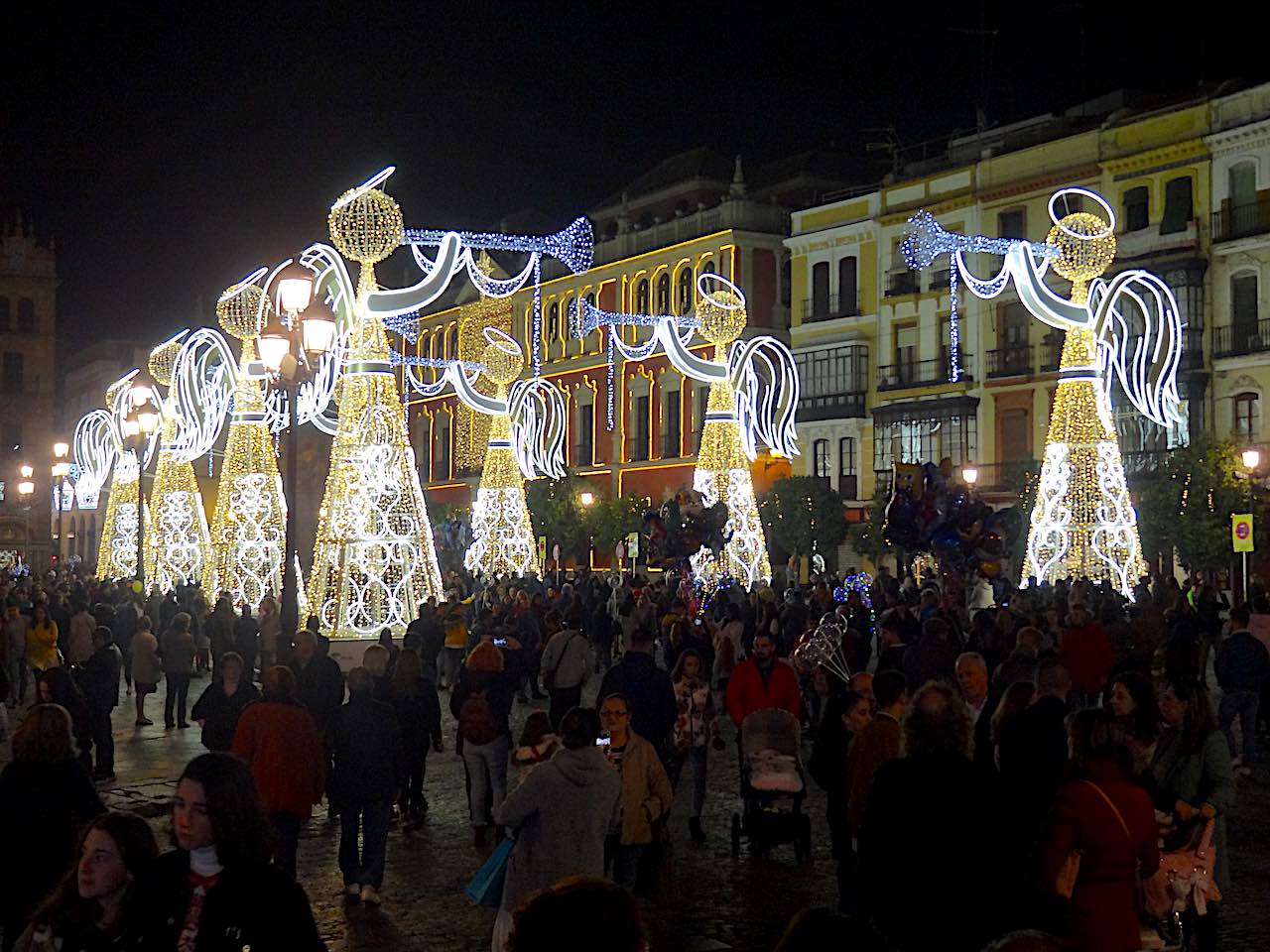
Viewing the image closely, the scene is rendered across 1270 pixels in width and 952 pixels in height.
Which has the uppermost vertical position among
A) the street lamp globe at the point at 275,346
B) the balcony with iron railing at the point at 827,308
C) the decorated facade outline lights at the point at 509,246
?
the balcony with iron railing at the point at 827,308

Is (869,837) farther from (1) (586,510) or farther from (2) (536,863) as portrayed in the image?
(1) (586,510)

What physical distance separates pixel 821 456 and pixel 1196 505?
687 inches

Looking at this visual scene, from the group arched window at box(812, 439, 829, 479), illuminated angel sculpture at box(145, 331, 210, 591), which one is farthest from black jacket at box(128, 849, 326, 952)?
arched window at box(812, 439, 829, 479)

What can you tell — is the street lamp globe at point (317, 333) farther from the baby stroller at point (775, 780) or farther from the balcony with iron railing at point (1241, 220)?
the balcony with iron railing at point (1241, 220)

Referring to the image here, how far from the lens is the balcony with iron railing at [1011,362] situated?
44656 mm

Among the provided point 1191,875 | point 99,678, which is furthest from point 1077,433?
point 1191,875

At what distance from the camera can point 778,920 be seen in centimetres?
862

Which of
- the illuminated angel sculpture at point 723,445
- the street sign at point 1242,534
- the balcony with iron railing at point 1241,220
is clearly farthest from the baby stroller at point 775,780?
the balcony with iron railing at point 1241,220

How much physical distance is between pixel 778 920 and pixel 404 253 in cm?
7634

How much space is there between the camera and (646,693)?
9.88 metres

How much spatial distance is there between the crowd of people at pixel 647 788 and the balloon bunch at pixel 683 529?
12166 mm

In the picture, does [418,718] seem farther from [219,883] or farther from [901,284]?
[901,284]

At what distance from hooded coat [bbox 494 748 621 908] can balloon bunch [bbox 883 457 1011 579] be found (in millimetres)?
16501

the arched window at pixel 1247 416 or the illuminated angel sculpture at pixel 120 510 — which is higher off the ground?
the arched window at pixel 1247 416
